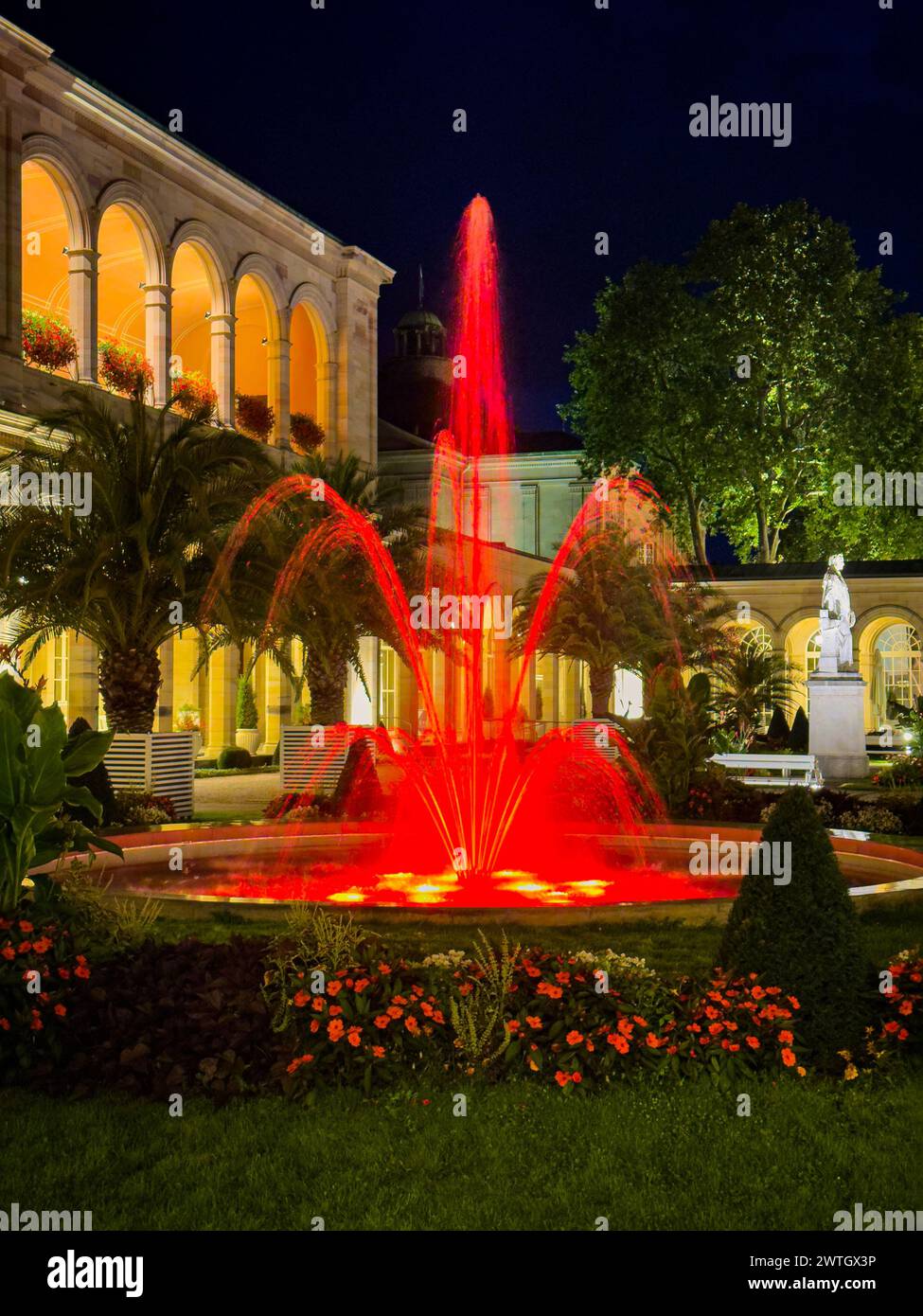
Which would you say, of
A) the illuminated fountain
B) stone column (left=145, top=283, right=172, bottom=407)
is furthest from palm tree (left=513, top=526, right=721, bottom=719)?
stone column (left=145, top=283, right=172, bottom=407)

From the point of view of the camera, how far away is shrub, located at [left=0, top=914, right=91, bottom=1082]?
6.84 meters

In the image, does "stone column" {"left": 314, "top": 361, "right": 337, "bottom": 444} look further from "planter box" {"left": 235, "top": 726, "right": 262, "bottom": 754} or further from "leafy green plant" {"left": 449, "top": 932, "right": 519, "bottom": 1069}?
"leafy green plant" {"left": 449, "top": 932, "right": 519, "bottom": 1069}

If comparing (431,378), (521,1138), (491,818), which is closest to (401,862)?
(491,818)

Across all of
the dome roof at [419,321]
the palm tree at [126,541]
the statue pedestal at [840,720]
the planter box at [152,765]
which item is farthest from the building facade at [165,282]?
the dome roof at [419,321]

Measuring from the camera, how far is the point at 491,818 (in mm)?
13070

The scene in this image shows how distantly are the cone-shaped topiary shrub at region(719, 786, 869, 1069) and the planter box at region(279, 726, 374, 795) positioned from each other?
576 inches

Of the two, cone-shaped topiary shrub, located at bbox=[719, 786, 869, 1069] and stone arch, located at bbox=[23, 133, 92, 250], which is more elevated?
stone arch, located at bbox=[23, 133, 92, 250]

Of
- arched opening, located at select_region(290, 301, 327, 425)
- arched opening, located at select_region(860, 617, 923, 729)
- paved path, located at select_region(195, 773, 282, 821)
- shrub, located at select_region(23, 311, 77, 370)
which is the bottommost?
paved path, located at select_region(195, 773, 282, 821)

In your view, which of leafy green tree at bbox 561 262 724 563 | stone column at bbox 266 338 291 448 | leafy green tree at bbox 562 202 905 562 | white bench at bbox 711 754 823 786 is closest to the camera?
white bench at bbox 711 754 823 786

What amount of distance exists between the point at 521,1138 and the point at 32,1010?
112 inches

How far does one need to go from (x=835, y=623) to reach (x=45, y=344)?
19.0 m

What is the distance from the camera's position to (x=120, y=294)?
127 ft

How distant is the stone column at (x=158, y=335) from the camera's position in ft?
108

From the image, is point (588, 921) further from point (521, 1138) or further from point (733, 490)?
point (733, 490)
